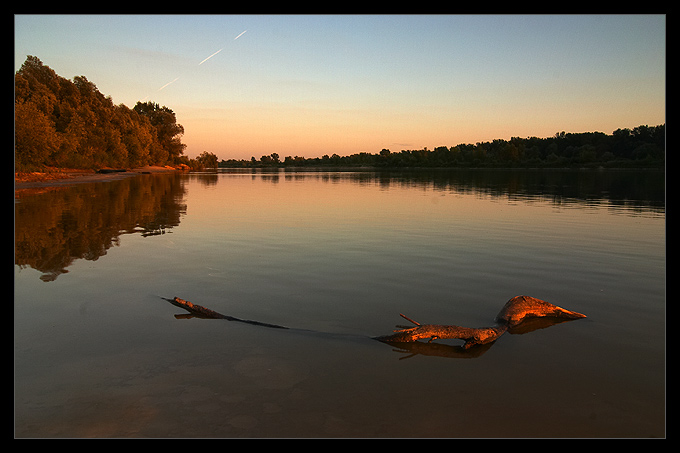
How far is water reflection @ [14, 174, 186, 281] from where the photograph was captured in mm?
17109

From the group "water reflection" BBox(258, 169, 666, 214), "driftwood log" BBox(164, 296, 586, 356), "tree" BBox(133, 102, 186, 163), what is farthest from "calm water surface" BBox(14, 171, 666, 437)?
"tree" BBox(133, 102, 186, 163)

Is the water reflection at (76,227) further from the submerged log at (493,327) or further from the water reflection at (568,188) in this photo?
the water reflection at (568,188)

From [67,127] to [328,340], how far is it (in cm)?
9725

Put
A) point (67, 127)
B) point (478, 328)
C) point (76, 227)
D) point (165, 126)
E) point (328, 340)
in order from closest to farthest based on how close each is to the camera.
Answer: point (328, 340) → point (478, 328) → point (76, 227) → point (67, 127) → point (165, 126)

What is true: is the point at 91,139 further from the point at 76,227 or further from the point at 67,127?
the point at 76,227

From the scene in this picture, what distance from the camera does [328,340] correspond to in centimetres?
945

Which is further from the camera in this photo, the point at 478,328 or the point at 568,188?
the point at 568,188

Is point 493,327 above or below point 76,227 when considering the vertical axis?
below

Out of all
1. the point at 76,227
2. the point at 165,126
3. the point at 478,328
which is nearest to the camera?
the point at 478,328

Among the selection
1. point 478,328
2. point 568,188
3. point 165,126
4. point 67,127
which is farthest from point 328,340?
point 165,126

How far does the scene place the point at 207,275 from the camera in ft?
48.6

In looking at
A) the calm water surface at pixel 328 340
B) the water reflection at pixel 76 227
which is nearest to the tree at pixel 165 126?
the water reflection at pixel 76 227
